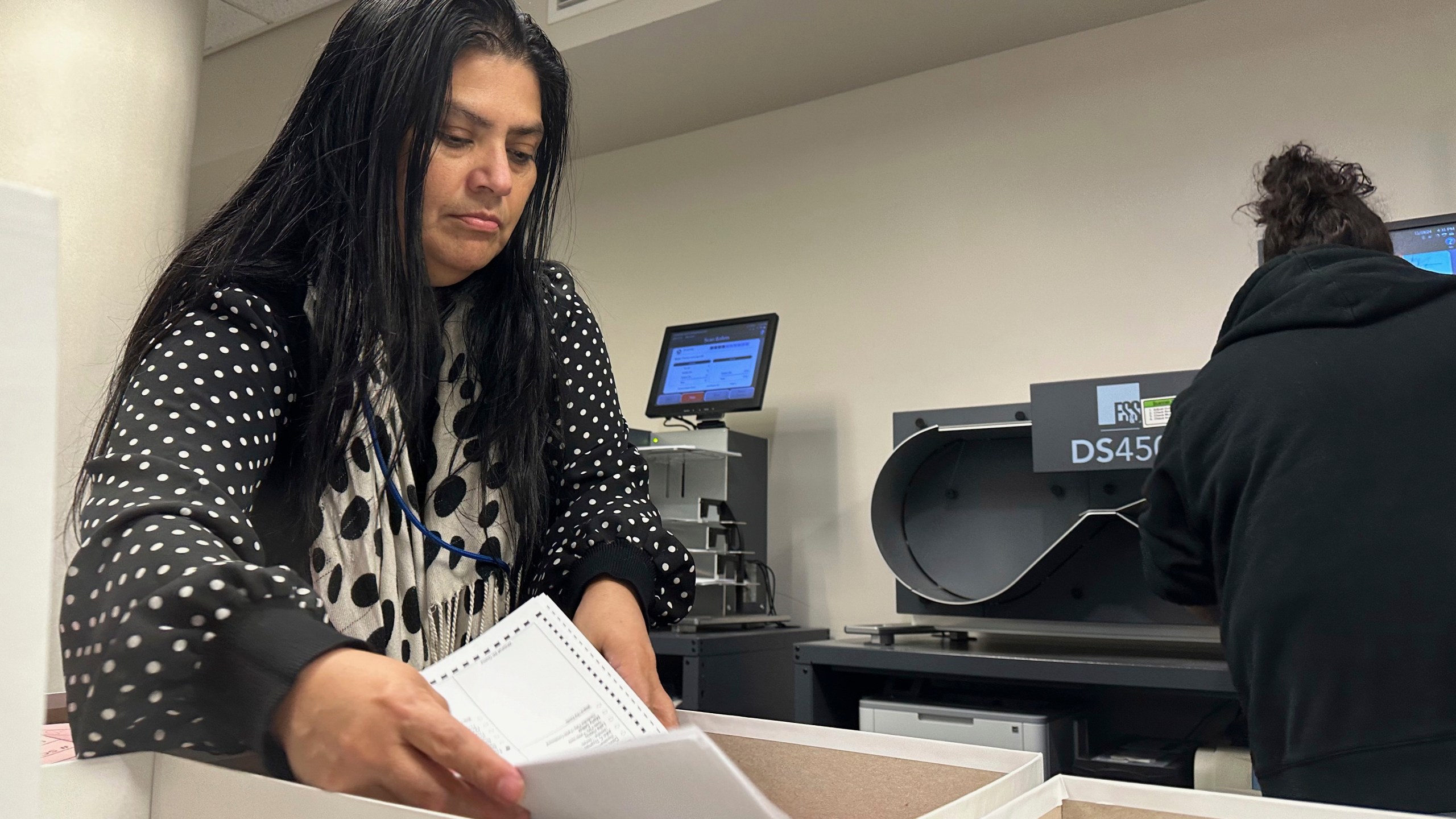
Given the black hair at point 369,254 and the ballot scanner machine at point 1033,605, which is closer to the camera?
the black hair at point 369,254

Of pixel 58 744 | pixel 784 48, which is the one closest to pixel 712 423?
pixel 784 48

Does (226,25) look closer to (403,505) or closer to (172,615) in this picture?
(403,505)

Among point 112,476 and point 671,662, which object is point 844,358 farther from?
point 112,476

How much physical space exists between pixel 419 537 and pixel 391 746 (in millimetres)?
386

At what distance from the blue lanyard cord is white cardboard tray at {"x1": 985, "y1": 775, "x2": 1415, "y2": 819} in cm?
48

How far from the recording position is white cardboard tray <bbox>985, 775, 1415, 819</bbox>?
0.39 m

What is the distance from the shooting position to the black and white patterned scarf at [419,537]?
721 mm

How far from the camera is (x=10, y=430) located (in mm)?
219

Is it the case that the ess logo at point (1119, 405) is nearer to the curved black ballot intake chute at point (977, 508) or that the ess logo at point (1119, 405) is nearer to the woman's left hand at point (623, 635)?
the curved black ballot intake chute at point (977, 508)

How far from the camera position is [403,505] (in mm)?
754

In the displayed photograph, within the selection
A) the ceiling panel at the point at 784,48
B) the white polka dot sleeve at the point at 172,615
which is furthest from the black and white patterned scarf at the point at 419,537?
the ceiling panel at the point at 784,48

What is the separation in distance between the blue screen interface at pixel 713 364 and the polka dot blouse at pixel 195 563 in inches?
71.8

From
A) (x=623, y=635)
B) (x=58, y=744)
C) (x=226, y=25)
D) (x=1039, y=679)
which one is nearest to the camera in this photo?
(x=58, y=744)

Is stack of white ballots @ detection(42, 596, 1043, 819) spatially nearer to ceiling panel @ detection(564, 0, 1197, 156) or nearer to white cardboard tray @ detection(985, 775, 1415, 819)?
white cardboard tray @ detection(985, 775, 1415, 819)
